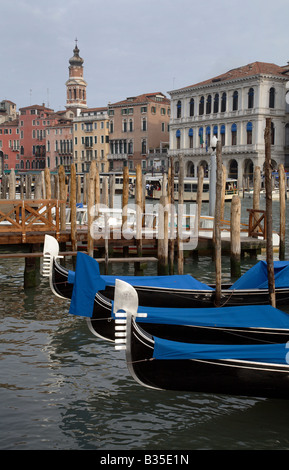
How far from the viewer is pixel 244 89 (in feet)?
143

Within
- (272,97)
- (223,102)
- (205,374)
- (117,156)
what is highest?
(223,102)

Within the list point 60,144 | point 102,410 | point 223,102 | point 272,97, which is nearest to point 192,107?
point 223,102

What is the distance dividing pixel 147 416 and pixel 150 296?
7.80ft

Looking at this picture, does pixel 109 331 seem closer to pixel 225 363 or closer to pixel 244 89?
pixel 225 363

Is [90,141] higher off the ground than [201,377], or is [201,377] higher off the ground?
[90,141]

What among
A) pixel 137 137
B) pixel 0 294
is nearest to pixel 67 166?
pixel 137 137

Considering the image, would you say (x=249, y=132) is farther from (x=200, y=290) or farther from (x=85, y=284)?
(x=85, y=284)

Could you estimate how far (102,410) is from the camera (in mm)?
5582

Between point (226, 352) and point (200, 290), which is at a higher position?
point (200, 290)

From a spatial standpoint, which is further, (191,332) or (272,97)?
(272,97)

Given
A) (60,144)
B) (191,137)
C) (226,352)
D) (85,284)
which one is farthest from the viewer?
(60,144)

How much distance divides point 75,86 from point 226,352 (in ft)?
232

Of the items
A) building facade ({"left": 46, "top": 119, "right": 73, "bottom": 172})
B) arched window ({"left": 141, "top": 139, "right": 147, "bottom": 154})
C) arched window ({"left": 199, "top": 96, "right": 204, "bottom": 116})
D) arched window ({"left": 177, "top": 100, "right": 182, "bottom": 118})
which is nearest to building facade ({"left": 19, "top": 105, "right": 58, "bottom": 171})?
building facade ({"left": 46, "top": 119, "right": 73, "bottom": 172})

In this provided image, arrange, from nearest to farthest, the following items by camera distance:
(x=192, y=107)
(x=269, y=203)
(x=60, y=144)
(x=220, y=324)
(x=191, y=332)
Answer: (x=220, y=324) < (x=191, y=332) < (x=269, y=203) < (x=192, y=107) < (x=60, y=144)
